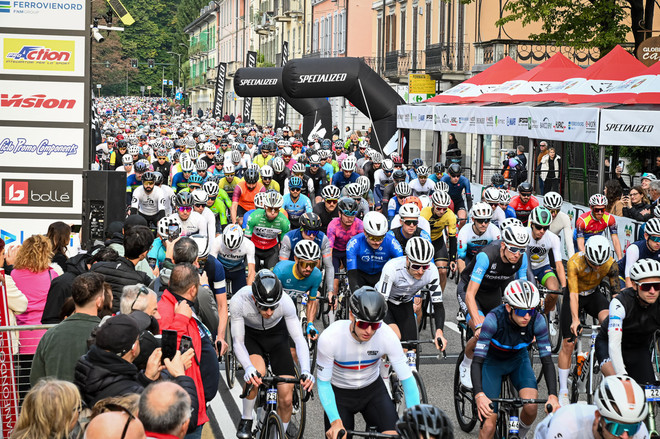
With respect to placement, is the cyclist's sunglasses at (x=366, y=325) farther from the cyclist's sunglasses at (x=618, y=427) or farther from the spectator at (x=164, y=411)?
the spectator at (x=164, y=411)

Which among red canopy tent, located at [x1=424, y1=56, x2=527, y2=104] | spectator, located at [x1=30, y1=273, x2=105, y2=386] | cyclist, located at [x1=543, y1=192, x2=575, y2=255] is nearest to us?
spectator, located at [x1=30, y1=273, x2=105, y2=386]

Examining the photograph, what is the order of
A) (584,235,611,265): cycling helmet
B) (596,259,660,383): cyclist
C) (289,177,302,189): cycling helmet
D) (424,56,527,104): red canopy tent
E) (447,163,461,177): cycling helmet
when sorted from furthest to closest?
(424,56,527,104): red canopy tent < (447,163,461,177): cycling helmet < (289,177,302,189): cycling helmet < (584,235,611,265): cycling helmet < (596,259,660,383): cyclist

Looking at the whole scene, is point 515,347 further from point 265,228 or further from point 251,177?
point 251,177

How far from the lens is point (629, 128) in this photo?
1653 centimetres

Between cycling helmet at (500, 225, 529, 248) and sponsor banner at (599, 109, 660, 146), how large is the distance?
7.95 m

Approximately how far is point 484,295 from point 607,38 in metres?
16.9

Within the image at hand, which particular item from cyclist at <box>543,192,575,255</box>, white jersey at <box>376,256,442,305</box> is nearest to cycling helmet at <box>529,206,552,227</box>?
cyclist at <box>543,192,575,255</box>

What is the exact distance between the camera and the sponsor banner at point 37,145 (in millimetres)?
11109

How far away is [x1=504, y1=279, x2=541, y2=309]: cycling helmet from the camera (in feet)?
23.2

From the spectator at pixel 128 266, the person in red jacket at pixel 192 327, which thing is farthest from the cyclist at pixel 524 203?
the person in red jacket at pixel 192 327

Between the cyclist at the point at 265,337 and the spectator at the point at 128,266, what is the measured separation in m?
0.83

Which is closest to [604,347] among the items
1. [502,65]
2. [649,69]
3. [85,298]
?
[85,298]

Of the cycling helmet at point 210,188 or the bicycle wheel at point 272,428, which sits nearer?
the bicycle wheel at point 272,428

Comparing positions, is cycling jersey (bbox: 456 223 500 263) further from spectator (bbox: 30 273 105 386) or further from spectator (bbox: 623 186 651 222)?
spectator (bbox: 30 273 105 386)
